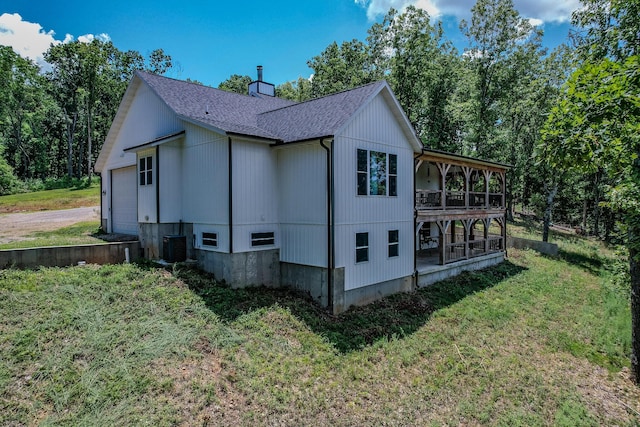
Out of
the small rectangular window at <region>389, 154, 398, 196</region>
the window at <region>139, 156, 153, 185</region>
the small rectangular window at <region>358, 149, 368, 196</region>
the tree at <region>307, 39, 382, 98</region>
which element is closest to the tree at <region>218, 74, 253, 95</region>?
the tree at <region>307, 39, 382, 98</region>

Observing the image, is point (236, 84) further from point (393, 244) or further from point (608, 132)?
point (608, 132)

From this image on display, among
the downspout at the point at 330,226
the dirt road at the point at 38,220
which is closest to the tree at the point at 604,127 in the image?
the downspout at the point at 330,226

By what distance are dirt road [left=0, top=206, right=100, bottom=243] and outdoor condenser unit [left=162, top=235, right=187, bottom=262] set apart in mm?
7460

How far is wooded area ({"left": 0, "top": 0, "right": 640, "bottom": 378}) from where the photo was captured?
24.5 ft

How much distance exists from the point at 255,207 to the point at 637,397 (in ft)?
36.1

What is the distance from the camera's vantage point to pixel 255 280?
35.6 feet

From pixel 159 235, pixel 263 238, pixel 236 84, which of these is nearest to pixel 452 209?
pixel 263 238

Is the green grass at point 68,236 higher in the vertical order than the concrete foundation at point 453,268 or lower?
higher

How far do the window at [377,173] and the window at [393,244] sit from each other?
1.45 meters

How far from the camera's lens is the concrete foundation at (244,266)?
10352 millimetres

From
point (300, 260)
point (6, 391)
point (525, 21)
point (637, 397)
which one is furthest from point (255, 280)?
point (525, 21)

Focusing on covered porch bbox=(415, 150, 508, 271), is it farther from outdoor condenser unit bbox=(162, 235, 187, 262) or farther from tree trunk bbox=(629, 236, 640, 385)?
outdoor condenser unit bbox=(162, 235, 187, 262)

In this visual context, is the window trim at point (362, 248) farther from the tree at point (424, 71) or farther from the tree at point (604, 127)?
the tree at point (424, 71)

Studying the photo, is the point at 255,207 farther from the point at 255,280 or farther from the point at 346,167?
the point at 346,167
